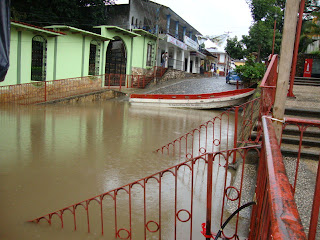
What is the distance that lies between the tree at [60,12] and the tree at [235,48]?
20.4 meters

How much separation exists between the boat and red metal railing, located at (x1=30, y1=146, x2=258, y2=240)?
35.2 feet

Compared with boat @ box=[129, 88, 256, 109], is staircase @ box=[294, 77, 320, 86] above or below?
above

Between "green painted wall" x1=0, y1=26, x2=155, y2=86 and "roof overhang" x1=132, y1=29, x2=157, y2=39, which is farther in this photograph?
"roof overhang" x1=132, y1=29, x2=157, y2=39

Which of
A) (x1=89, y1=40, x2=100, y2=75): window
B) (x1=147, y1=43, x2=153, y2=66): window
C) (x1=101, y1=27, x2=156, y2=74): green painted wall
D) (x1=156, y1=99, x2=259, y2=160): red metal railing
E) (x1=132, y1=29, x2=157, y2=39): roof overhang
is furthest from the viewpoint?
(x1=147, y1=43, x2=153, y2=66): window

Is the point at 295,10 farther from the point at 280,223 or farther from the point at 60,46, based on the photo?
the point at 60,46

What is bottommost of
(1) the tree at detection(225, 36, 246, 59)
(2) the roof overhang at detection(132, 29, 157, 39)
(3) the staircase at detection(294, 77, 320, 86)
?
(3) the staircase at detection(294, 77, 320, 86)

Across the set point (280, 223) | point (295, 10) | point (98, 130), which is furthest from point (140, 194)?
point (98, 130)

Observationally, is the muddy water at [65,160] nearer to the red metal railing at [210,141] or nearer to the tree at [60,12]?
the red metal railing at [210,141]

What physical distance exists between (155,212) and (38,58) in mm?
15810

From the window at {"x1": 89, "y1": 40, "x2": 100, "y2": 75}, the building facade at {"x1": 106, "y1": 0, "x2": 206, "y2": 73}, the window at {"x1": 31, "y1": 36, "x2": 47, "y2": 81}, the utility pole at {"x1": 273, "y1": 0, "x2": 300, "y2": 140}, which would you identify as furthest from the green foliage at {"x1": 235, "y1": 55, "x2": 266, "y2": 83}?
the utility pole at {"x1": 273, "y1": 0, "x2": 300, "y2": 140}

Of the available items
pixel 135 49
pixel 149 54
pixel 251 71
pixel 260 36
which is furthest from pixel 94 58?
pixel 260 36

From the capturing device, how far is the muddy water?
4.11 meters

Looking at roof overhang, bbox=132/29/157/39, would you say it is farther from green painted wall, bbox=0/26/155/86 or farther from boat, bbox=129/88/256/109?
boat, bbox=129/88/256/109

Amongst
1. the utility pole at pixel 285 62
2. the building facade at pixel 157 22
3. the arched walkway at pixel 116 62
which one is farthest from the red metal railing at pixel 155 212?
the building facade at pixel 157 22
